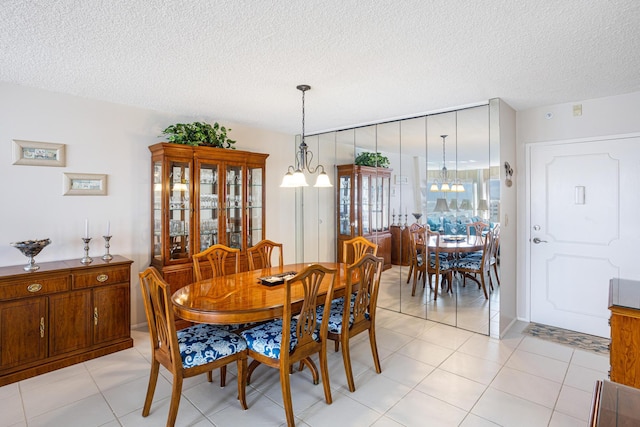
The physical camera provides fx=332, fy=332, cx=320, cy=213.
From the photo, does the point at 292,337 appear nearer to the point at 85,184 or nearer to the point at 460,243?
the point at 460,243

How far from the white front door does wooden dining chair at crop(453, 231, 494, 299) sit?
2.13 feet

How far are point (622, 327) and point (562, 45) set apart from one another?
1.82 metres

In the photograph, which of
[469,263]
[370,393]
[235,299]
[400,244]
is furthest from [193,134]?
[469,263]

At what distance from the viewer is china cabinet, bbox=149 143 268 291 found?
143 inches

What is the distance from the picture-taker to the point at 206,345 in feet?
6.98

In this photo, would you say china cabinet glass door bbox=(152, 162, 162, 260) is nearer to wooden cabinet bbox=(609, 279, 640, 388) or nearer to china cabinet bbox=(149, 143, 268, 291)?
china cabinet bbox=(149, 143, 268, 291)

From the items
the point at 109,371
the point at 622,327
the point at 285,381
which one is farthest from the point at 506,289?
the point at 109,371

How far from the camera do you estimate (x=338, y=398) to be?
2.37m

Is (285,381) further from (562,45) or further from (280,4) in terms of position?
(562,45)

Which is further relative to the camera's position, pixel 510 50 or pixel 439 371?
pixel 439 371

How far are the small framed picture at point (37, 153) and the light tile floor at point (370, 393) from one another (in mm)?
1881

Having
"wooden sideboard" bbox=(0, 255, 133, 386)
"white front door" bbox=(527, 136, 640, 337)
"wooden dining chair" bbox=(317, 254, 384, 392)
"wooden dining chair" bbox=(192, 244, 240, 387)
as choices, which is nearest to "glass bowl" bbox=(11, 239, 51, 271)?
"wooden sideboard" bbox=(0, 255, 133, 386)

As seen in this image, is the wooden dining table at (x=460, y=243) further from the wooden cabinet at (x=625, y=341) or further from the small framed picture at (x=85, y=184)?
the small framed picture at (x=85, y=184)

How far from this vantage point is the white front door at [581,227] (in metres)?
3.29
